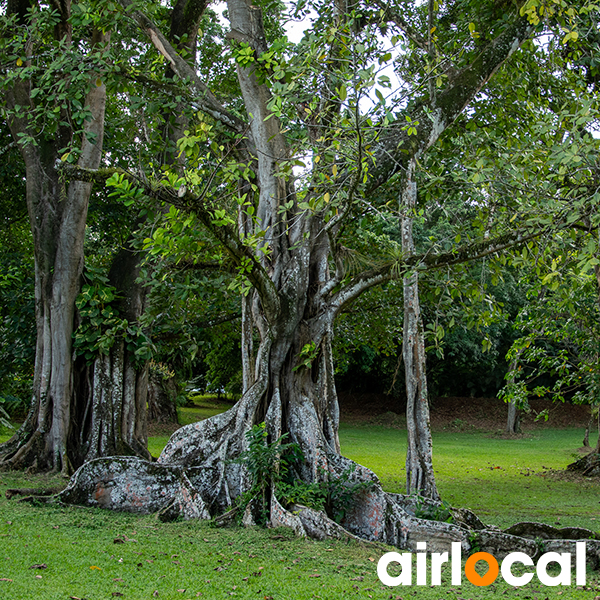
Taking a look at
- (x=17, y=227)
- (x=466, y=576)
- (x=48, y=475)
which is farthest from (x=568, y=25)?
(x=17, y=227)

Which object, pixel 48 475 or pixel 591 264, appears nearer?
pixel 591 264

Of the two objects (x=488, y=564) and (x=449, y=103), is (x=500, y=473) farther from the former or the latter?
(x=449, y=103)

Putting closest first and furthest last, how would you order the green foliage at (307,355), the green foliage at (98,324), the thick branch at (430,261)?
the thick branch at (430,261), the green foliage at (307,355), the green foliage at (98,324)

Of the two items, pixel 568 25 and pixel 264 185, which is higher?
pixel 568 25

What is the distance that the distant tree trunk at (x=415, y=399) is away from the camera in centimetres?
828

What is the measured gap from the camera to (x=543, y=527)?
6.13 m

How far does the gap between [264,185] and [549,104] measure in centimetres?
507

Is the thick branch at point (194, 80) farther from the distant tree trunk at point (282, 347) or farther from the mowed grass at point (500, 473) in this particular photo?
the mowed grass at point (500, 473)

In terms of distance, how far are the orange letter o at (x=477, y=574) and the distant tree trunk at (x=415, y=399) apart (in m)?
2.27

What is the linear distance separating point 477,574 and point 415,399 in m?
3.65

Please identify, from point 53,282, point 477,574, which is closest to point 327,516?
point 477,574

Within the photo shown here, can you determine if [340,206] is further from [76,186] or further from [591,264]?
[76,186]

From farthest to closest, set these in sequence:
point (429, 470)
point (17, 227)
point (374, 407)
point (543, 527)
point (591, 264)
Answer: point (374, 407) < point (17, 227) < point (429, 470) < point (543, 527) < point (591, 264)

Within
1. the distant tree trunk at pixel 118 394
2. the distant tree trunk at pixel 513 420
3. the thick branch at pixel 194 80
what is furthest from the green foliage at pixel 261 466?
the distant tree trunk at pixel 513 420
